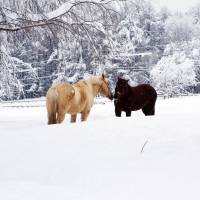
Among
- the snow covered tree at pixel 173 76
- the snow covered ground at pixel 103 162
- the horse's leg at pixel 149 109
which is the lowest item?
the snow covered tree at pixel 173 76

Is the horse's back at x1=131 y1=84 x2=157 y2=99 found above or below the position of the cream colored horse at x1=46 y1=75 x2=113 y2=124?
below

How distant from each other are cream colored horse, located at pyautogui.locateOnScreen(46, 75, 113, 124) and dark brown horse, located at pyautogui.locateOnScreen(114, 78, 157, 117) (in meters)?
0.54

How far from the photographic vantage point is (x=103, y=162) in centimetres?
475

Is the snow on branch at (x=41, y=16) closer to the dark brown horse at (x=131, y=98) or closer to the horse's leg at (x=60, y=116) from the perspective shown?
the horse's leg at (x=60, y=116)

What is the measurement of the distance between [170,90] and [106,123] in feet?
138

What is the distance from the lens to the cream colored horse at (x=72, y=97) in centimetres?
972

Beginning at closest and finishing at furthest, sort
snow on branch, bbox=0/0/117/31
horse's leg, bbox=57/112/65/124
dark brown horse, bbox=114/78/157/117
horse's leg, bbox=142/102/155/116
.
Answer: snow on branch, bbox=0/0/117/31 < horse's leg, bbox=57/112/65/124 < dark brown horse, bbox=114/78/157/117 < horse's leg, bbox=142/102/155/116

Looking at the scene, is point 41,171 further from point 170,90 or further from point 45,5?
point 170,90

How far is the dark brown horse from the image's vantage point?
12.3m

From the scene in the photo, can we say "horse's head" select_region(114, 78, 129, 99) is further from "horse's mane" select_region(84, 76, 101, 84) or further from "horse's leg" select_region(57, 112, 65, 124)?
"horse's leg" select_region(57, 112, 65, 124)

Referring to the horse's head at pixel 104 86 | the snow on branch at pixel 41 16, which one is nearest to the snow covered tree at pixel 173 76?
the horse's head at pixel 104 86

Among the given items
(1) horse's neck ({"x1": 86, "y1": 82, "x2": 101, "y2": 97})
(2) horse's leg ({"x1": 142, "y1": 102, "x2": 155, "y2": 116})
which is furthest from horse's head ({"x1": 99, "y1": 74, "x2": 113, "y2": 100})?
(2) horse's leg ({"x1": 142, "y1": 102, "x2": 155, "y2": 116})

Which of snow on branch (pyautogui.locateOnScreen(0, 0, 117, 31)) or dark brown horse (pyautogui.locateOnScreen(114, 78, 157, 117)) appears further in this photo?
dark brown horse (pyautogui.locateOnScreen(114, 78, 157, 117))

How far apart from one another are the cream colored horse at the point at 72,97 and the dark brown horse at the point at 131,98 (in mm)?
542
